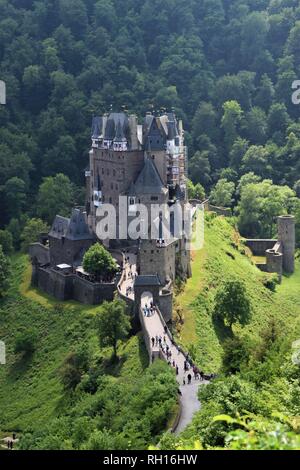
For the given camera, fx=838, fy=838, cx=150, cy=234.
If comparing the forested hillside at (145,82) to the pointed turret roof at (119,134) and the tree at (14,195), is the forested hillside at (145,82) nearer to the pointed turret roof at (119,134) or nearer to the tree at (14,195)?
the tree at (14,195)

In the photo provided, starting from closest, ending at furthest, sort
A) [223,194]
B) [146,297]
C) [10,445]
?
[10,445]
[146,297]
[223,194]

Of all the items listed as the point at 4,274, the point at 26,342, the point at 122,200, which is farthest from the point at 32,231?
the point at 26,342

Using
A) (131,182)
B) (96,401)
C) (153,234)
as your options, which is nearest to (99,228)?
(131,182)

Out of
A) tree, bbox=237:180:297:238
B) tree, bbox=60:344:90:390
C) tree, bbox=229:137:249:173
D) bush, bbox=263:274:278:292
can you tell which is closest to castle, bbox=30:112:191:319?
tree, bbox=60:344:90:390

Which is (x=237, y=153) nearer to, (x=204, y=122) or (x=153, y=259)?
(x=204, y=122)

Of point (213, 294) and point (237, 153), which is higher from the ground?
point (237, 153)

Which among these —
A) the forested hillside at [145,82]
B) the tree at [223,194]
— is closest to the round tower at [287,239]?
the tree at [223,194]

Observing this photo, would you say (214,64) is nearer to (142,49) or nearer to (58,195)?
(142,49)
